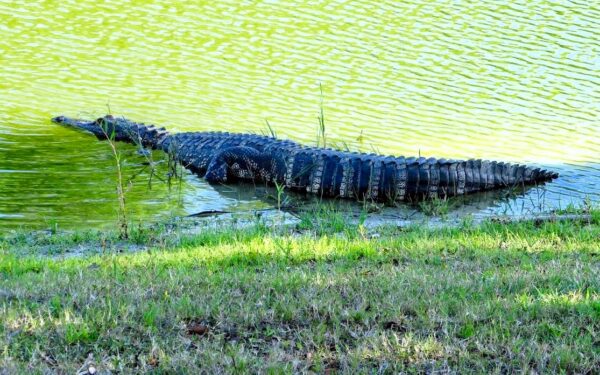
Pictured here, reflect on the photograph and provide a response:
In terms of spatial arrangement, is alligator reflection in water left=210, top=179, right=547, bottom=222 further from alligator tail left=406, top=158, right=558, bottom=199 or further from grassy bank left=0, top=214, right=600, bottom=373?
grassy bank left=0, top=214, right=600, bottom=373

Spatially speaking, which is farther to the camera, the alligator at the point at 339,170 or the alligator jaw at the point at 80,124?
the alligator jaw at the point at 80,124

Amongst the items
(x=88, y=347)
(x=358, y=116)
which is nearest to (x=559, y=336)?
(x=88, y=347)

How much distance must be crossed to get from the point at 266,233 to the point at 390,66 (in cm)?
719

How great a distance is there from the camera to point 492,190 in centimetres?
902

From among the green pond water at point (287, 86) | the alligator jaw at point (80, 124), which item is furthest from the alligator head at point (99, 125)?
the green pond water at point (287, 86)

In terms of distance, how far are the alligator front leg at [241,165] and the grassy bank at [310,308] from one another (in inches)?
129

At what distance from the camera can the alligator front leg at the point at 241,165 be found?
31.3 ft

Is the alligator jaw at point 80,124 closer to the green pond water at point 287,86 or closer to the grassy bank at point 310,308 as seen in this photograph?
the green pond water at point 287,86

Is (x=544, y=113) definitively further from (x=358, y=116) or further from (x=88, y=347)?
(x=88, y=347)

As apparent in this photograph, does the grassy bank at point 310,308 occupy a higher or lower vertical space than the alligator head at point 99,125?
lower

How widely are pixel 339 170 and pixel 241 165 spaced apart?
3.96 feet

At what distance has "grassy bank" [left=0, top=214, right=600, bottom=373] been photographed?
4039 millimetres

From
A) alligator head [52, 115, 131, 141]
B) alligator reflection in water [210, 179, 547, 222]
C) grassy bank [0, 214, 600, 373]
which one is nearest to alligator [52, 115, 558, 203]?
alligator reflection in water [210, 179, 547, 222]

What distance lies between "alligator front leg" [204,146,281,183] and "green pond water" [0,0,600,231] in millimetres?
194
